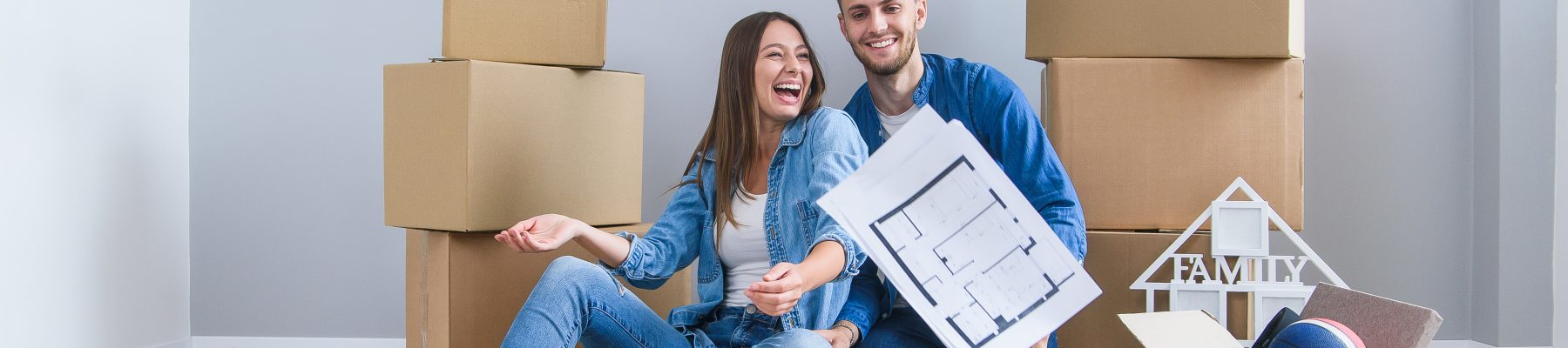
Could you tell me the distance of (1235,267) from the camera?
4.27 ft

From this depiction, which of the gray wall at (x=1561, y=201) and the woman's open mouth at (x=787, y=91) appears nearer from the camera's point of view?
the woman's open mouth at (x=787, y=91)

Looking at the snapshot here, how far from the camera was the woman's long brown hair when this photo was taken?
3.89 feet

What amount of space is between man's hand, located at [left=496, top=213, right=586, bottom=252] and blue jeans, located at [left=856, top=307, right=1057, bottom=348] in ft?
1.23

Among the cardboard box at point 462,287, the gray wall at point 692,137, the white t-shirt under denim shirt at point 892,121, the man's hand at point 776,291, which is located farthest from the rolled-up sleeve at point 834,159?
the gray wall at point 692,137

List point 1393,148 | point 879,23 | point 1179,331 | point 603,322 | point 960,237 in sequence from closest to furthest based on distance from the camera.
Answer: point 960,237, point 1179,331, point 603,322, point 879,23, point 1393,148

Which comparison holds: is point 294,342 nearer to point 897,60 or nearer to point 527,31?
point 527,31

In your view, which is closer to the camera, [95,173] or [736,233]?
[736,233]

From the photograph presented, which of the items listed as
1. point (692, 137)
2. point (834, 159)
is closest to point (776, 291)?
point (834, 159)

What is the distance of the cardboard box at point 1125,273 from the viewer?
4.31 feet

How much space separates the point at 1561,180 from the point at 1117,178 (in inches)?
29.3

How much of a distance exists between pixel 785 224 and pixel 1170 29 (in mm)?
590

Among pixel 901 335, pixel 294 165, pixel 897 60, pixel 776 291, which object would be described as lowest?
pixel 901 335

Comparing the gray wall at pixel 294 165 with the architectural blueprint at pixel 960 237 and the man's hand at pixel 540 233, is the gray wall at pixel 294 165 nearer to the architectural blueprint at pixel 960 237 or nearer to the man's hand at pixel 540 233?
the man's hand at pixel 540 233

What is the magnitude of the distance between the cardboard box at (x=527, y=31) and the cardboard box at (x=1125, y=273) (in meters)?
0.71
